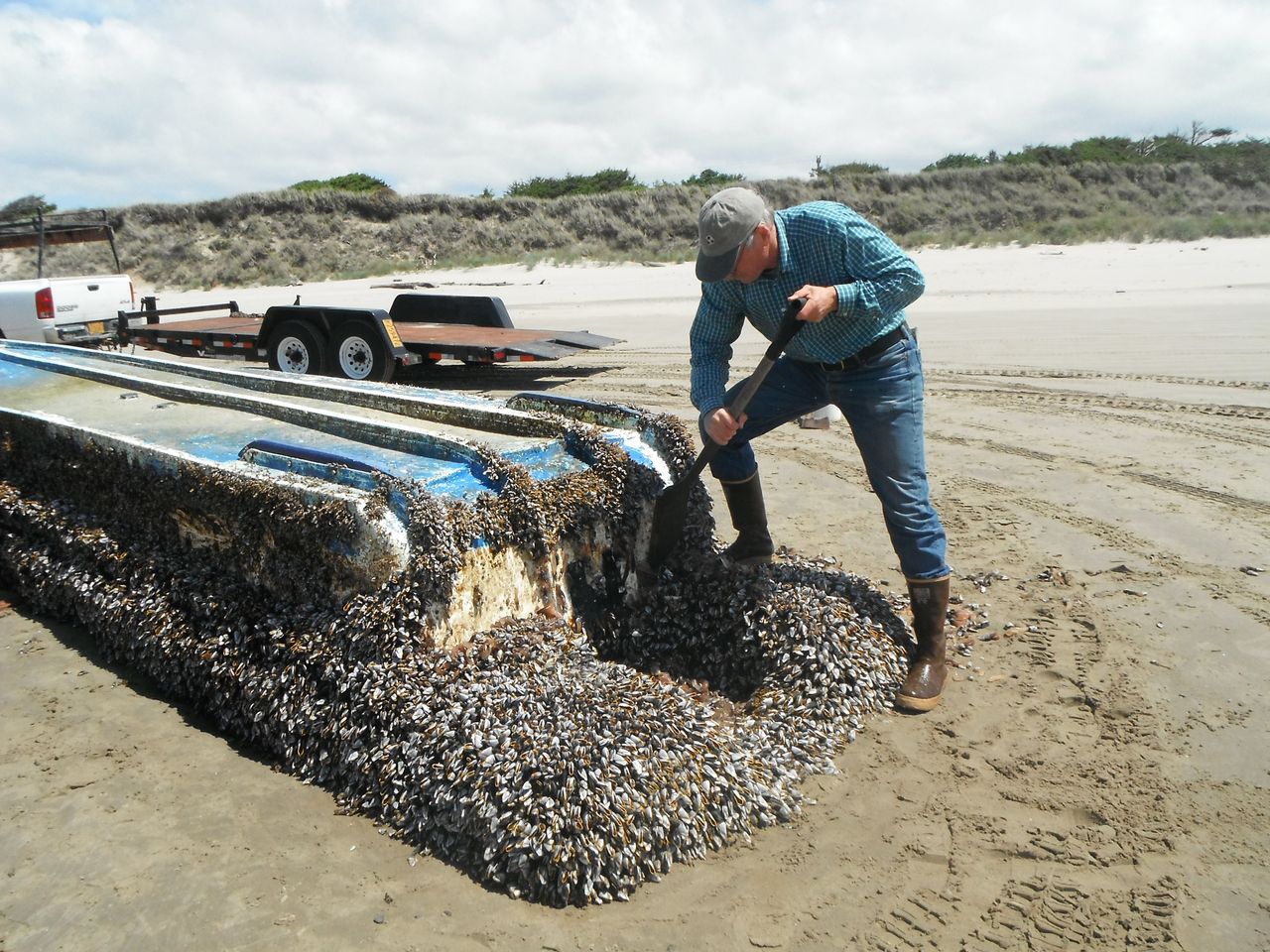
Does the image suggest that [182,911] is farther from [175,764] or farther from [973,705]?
[973,705]

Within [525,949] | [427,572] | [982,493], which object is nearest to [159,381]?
[427,572]

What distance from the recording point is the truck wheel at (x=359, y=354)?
964 centimetres

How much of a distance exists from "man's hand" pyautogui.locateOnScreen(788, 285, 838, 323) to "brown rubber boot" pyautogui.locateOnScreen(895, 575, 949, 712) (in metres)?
1.08

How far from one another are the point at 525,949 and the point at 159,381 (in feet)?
13.7

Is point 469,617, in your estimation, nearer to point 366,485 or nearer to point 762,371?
point 366,485

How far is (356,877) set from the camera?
2838 mm

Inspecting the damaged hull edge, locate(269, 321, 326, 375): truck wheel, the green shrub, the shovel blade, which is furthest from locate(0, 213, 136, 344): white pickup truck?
the green shrub

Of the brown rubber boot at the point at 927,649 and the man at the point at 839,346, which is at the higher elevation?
the man at the point at 839,346

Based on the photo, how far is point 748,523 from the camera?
4285mm

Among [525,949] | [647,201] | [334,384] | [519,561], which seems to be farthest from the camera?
[647,201]

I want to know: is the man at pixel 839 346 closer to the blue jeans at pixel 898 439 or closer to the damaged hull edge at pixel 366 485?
Result: the blue jeans at pixel 898 439


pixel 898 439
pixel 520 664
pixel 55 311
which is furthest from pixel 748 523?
pixel 55 311

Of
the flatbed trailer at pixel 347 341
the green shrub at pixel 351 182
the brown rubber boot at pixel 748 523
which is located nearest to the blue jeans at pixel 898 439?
the brown rubber boot at pixel 748 523

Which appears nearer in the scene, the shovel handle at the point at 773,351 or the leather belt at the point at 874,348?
the shovel handle at the point at 773,351
